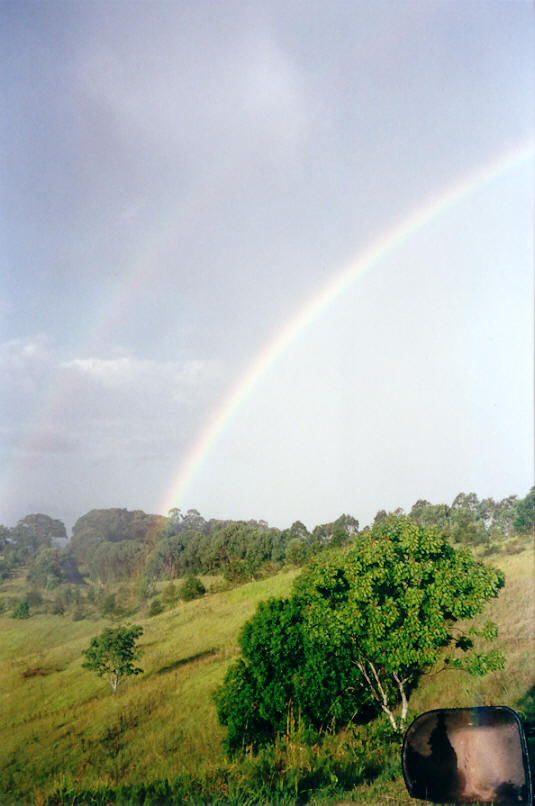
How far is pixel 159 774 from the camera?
1085 centimetres

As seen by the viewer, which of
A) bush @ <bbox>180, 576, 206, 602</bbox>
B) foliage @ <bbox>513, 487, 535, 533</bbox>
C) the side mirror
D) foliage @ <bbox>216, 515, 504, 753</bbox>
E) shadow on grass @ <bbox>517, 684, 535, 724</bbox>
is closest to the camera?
the side mirror

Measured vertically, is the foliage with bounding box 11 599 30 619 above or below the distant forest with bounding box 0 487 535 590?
below

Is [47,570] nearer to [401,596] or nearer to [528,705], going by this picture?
[401,596]

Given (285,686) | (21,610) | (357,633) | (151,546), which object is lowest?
(285,686)

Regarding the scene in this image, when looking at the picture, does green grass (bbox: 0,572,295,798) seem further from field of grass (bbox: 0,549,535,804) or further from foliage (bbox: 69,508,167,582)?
foliage (bbox: 69,508,167,582)

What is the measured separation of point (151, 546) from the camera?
21.2 meters

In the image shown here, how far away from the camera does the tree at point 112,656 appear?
15.2 metres

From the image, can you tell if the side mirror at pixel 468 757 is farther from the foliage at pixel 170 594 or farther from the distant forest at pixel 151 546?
the foliage at pixel 170 594

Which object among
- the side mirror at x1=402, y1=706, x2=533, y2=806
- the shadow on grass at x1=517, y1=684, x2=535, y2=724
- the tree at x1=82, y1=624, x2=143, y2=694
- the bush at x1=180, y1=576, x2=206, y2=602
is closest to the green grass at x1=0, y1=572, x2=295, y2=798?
the tree at x1=82, y1=624, x2=143, y2=694

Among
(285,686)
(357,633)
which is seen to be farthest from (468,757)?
(285,686)

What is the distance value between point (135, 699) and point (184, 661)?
2.05m

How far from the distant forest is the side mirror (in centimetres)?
1144

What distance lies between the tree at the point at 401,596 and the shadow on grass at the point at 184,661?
7040 millimetres

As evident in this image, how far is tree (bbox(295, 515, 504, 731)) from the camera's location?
406 inches
